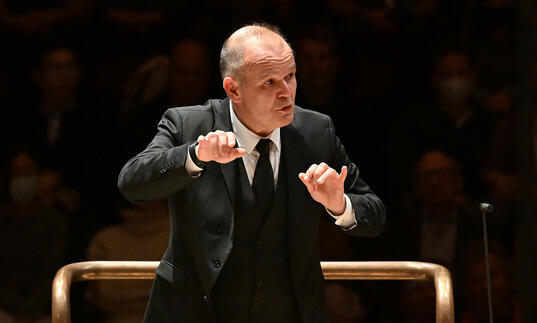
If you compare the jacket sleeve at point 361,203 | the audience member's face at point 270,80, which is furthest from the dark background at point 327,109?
the audience member's face at point 270,80

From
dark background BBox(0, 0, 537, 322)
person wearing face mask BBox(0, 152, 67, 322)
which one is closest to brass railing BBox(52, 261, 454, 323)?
dark background BBox(0, 0, 537, 322)

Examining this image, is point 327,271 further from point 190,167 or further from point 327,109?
point 327,109

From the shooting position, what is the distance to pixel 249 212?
7.02ft

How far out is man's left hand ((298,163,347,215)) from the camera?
2018 millimetres

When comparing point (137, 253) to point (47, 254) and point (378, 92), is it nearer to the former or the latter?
point (47, 254)

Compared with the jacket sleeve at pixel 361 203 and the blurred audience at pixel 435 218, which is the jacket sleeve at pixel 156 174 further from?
the blurred audience at pixel 435 218

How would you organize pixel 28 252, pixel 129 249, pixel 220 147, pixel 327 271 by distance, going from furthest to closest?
pixel 28 252, pixel 129 249, pixel 327 271, pixel 220 147

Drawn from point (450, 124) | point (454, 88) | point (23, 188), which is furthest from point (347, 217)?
point (23, 188)

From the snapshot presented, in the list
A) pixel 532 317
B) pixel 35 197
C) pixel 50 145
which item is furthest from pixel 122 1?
pixel 532 317

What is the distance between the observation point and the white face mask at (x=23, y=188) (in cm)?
451

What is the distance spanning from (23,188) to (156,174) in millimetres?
2732

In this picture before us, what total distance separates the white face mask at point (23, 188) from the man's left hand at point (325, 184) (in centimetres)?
283

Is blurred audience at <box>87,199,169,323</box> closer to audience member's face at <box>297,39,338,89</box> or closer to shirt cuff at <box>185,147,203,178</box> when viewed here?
audience member's face at <box>297,39,338,89</box>

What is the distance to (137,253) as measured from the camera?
4160 mm
